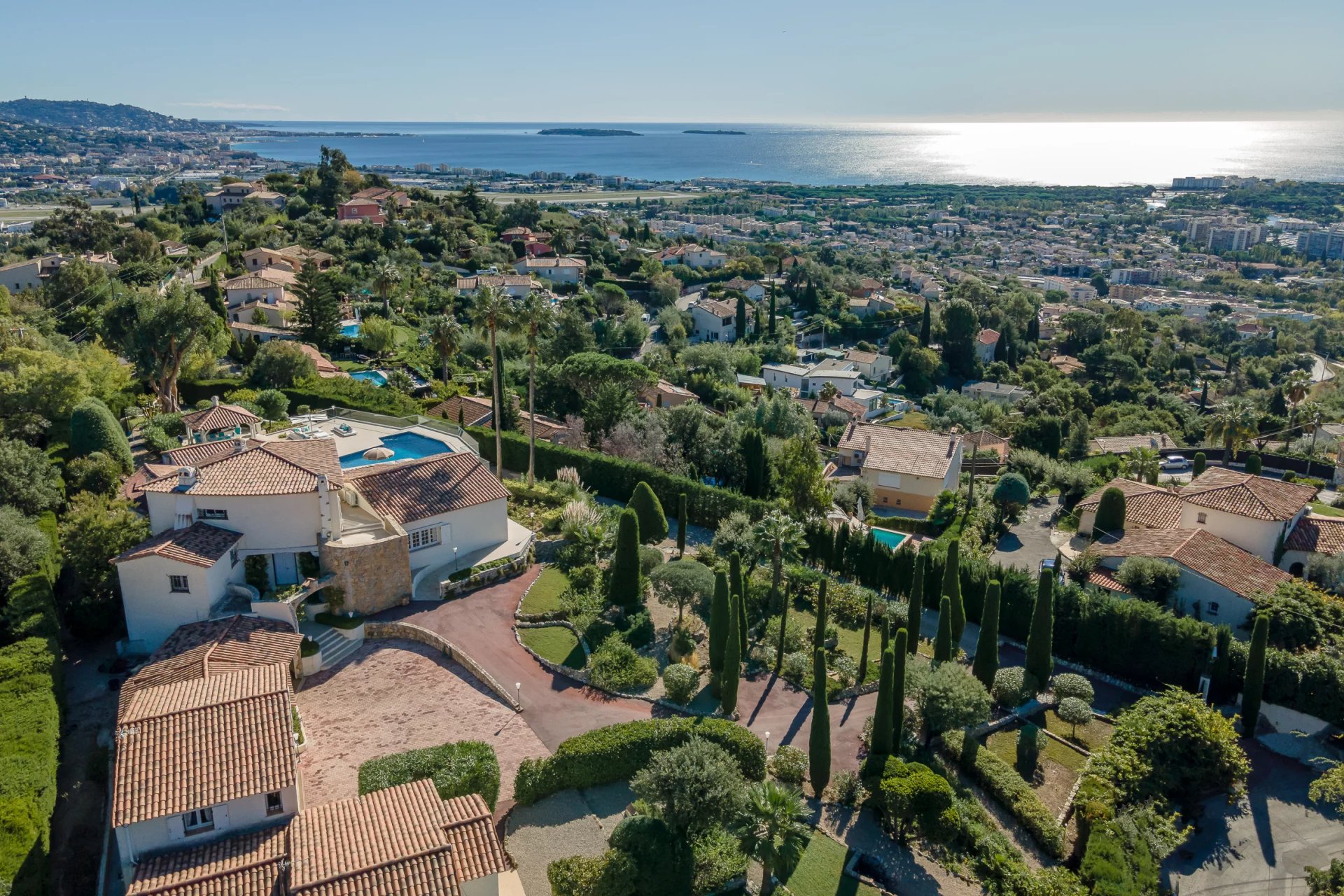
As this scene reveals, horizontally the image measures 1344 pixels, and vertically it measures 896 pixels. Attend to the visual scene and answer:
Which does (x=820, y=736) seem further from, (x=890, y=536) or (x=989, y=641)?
(x=890, y=536)

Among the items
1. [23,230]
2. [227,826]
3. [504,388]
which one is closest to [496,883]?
[227,826]

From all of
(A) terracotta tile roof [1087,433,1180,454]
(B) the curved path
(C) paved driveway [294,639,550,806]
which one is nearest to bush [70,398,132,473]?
(B) the curved path

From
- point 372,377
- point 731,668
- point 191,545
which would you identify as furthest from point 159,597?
point 372,377

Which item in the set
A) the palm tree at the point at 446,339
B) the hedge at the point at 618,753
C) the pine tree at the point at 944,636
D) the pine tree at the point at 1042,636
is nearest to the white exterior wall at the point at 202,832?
the hedge at the point at 618,753

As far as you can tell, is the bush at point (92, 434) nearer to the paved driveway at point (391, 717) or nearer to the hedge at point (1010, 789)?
the paved driveway at point (391, 717)

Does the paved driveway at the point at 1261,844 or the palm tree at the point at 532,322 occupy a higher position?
the palm tree at the point at 532,322
